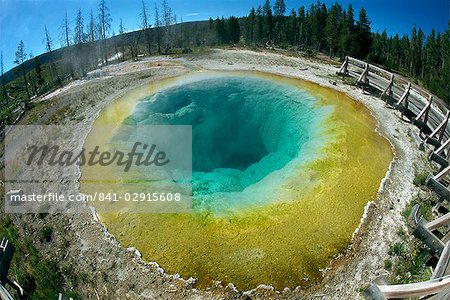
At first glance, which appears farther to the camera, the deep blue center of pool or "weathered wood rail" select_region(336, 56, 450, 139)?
the deep blue center of pool

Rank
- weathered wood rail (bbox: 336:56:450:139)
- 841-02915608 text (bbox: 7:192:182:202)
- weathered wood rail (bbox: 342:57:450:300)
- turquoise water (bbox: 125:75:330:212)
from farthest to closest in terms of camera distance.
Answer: weathered wood rail (bbox: 336:56:450:139)
turquoise water (bbox: 125:75:330:212)
841-02915608 text (bbox: 7:192:182:202)
weathered wood rail (bbox: 342:57:450:300)

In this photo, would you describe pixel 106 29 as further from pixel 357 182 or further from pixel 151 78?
pixel 357 182

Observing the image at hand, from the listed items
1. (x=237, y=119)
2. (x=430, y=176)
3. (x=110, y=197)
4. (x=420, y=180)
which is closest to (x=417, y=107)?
(x=420, y=180)

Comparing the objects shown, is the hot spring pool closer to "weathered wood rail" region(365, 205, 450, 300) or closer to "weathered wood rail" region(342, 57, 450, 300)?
"weathered wood rail" region(342, 57, 450, 300)

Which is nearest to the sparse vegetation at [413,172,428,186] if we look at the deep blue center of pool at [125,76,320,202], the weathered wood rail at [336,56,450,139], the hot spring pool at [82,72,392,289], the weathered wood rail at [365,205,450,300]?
the hot spring pool at [82,72,392,289]

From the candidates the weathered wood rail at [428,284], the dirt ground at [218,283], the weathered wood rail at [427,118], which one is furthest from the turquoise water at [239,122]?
the weathered wood rail at [428,284]

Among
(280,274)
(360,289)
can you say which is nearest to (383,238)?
(360,289)

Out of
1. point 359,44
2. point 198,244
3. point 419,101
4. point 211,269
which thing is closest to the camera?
point 211,269
